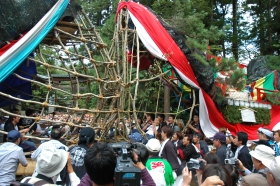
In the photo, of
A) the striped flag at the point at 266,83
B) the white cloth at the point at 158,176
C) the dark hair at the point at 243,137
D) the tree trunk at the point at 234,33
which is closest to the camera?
the white cloth at the point at 158,176

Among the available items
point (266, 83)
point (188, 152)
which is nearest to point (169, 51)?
point (188, 152)

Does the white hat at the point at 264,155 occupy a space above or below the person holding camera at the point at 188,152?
above

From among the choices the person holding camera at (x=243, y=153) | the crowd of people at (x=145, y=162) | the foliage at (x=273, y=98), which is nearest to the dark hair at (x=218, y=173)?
the crowd of people at (x=145, y=162)

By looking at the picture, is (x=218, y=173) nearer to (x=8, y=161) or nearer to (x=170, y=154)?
(x=170, y=154)

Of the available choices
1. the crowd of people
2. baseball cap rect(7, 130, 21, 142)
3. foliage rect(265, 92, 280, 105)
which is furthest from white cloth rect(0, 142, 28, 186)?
foliage rect(265, 92, 280, 105)

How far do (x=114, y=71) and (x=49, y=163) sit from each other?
3.97 metres

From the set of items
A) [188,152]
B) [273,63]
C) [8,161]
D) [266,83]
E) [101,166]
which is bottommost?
[188,152]

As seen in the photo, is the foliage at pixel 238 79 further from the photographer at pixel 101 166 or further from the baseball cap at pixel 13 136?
the photographer at pixel 101 166

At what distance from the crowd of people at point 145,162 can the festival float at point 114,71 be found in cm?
106

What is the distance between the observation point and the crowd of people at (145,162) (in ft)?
6.38

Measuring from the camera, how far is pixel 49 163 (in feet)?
7.77

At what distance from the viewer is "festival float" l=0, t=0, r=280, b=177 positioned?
5.32m

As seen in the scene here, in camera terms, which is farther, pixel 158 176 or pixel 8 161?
pixel 8 161

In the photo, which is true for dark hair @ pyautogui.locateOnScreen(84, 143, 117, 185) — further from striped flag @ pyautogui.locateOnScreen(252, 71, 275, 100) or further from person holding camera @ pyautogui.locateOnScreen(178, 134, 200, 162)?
striped flag @ pyautogui.locateOnScreen(252, 71, 275, 100)
